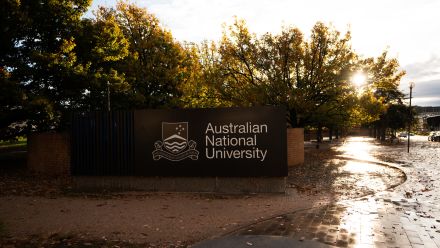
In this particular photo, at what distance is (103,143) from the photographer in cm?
1213

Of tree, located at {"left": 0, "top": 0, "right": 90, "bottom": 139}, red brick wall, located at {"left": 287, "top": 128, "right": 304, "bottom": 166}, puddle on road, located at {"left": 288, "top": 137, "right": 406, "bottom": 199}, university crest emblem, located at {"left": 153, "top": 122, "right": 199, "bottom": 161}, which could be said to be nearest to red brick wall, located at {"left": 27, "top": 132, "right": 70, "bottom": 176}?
tree, located at {"left": 0, "top": 0, "right": 90, "bottom": 139}

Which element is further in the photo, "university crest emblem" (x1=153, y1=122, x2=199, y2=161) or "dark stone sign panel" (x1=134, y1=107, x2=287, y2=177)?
"university crest emblem" (x1=153, y1=122, x2=199, y2=161)

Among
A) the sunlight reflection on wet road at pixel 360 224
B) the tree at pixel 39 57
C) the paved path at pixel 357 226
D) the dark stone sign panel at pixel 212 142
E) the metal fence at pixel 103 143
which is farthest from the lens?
the tree at pixel 39 57

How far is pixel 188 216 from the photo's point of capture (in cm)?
861

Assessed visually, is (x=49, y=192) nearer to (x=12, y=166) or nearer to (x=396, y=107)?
(x=12, y=166)

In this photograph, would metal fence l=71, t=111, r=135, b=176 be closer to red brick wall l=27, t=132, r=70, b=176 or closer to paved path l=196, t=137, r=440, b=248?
red brick wall l=27, t=132, r=70, b=176

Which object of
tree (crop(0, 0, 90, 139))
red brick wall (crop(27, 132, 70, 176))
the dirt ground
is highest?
tree (crop(0, 0, 90, 139))

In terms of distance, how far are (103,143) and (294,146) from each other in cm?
1055

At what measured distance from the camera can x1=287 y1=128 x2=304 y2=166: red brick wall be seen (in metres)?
18.6

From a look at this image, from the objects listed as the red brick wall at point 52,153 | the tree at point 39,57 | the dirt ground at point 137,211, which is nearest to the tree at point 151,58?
the tree at point 39,57

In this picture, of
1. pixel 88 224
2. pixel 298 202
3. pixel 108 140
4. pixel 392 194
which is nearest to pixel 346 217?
pixel 298 202

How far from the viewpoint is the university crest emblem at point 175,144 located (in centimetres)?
1172

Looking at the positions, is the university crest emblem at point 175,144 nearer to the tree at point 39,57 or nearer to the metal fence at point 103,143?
the metal fence at point 103,143

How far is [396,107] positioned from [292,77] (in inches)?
1282
